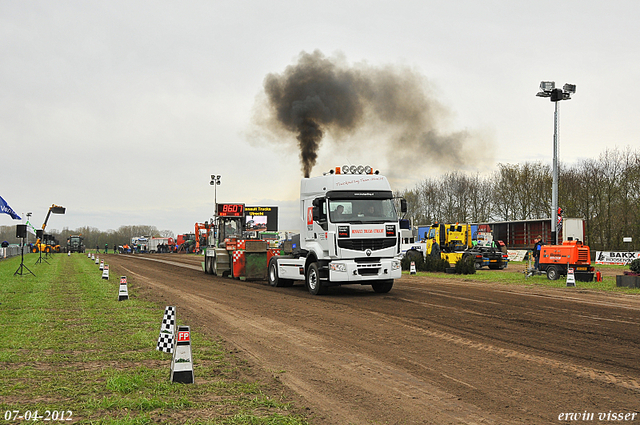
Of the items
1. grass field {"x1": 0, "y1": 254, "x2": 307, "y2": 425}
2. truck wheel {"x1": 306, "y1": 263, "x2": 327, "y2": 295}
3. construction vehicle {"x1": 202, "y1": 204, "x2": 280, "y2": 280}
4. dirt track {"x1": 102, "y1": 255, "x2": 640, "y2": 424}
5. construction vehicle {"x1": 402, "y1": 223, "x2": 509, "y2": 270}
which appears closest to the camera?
grass field {"x1": 0, "y1": 254, "x2": 307, "y2": 425}

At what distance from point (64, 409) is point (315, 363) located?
3.28 meters

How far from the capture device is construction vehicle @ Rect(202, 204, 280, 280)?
75.4ft

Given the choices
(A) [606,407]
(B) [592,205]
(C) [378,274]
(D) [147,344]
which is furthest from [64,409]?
(B) [592,205]

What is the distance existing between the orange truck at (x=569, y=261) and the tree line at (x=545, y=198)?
70.5ft

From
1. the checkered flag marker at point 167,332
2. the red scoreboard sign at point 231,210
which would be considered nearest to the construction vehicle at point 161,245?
the red scoreboard sign at point 231,210

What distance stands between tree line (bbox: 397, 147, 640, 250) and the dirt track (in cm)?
3146

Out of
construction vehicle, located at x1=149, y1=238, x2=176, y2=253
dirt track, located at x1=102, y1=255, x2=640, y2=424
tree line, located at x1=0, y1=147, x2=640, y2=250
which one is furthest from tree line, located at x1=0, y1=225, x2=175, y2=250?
dirt track, located at x1=102, y1=255, x2=640, y2=424

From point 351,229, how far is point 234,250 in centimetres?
994

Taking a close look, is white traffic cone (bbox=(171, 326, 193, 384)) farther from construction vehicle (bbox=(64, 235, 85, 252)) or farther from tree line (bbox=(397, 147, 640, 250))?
construction vehicle (bbox=(64, 235, 85, 252))

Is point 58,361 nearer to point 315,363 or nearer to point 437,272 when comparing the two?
point 315,363

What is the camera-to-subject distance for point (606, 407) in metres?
5.34

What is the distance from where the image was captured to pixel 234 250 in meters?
23.8

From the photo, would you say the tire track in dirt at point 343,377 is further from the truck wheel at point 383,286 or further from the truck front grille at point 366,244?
A: the truck wheel at point 383,286

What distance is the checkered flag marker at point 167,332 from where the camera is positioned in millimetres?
7445
